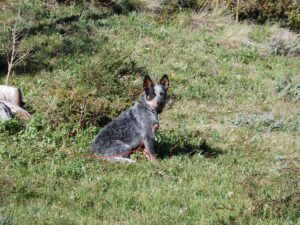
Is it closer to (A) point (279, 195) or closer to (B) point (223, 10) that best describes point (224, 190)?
(A) point (279, 195)

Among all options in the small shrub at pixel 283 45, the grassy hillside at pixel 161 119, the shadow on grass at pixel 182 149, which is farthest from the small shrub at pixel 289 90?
the shadow on grass at pixel 182 149

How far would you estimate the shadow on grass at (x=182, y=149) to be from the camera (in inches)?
392

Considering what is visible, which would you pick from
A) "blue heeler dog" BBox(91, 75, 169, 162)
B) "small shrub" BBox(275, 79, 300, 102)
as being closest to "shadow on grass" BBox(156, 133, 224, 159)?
"blue heeler dog" BBox(91, 75, 169, 162)

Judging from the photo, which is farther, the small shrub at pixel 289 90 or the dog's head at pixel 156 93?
the small shrub at pixel 289 90

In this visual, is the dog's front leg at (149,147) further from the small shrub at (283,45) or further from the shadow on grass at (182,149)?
the small shrub at (283,45)

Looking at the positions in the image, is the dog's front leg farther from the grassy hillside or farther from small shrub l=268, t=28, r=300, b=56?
small shrub l=268, t=28, r=300, b=56

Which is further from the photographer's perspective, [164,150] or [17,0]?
[17,0]

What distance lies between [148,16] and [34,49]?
5.08 m

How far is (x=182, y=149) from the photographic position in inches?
401

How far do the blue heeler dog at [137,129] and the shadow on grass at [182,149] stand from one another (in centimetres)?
46

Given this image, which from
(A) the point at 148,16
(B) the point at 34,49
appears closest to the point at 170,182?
(B) the point at 34,49

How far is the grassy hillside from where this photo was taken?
7375 mm

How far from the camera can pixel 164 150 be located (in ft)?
33.0

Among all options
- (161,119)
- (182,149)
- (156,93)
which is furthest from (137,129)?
(161,119)
